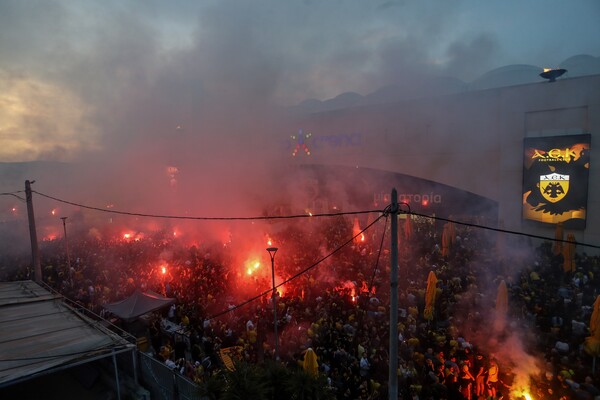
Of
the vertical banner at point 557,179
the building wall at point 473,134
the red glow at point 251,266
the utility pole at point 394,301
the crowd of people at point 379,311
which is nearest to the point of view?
the utility pole at point 394,301

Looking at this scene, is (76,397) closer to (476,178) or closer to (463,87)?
(476,178)

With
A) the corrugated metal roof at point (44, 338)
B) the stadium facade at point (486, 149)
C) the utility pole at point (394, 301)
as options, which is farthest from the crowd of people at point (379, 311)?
the stadium facade at point (486, 149)

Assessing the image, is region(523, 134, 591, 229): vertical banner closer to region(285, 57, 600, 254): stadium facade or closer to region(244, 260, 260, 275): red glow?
region(285, 57, 600, 254): stadium facade

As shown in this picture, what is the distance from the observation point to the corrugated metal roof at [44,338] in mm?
5594

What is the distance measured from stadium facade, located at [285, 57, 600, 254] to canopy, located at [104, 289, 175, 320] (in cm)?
1527

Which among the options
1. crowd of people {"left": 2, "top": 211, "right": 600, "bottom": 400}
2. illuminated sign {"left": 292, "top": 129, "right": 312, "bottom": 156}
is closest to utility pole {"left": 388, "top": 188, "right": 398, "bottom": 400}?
crowd of people {"left": 2, "top": 211, "right": 600, "bottom": 400}

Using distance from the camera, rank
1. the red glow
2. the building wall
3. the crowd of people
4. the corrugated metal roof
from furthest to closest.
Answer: the building wall
the red glow
the crowd of people
the corrugated metal roof

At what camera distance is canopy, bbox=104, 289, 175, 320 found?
29.9 ft

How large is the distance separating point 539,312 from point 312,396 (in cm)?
723

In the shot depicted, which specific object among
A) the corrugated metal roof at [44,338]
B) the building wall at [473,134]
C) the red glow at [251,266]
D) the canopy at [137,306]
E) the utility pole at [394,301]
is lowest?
the red glow at [251,266]

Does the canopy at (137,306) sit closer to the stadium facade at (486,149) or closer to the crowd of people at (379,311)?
the crowd of people at (379,311)

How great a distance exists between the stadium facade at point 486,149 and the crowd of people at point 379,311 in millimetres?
2419

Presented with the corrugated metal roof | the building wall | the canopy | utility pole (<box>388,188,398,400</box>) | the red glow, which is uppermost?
the building wall

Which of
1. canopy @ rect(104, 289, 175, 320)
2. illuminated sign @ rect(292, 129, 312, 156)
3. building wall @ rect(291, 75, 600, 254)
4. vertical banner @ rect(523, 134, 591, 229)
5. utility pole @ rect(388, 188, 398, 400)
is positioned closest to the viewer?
utility pole @ rect(388, 188, 398, 400)
